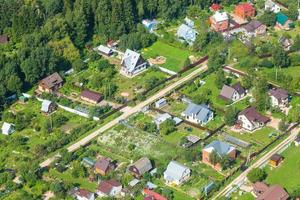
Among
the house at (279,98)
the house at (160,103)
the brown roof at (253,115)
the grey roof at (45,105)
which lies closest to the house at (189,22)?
the house at (160,103)

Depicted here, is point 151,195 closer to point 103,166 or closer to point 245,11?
point 103,166

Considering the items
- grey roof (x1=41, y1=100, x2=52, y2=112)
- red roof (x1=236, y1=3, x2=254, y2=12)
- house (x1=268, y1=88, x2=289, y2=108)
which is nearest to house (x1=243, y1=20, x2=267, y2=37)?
red roof (x1=236, y1=3, x2=254, y2=12)

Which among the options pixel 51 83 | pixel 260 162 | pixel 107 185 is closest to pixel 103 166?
pixel 107 185

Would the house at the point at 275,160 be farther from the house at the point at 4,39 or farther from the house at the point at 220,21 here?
the house at the point at 4,39

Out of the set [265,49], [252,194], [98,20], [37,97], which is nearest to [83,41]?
[98,20]

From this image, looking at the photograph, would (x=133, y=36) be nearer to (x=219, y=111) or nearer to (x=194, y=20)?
(x=194, y=20)
